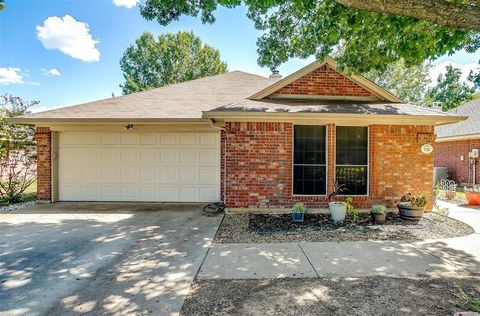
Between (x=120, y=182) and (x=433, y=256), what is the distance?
8.95 m

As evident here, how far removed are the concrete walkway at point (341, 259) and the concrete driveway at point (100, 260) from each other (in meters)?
0.52

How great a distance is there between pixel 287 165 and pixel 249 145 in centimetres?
123

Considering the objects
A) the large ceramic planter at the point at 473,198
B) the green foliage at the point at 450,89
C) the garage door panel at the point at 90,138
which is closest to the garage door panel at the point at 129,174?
the garage door panel at the point at 90,138

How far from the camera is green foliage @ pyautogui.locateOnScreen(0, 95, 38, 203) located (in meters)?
9.25

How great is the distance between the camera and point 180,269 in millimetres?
3973

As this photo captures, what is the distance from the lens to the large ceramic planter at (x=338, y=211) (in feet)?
21.4

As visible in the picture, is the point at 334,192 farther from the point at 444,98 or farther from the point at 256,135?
the point at 444,98

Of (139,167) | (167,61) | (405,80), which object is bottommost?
(139,167)

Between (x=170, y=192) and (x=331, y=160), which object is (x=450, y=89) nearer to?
(x=331, y=160)

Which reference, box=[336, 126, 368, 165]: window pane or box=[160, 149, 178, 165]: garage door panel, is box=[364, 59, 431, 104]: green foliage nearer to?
box=[336, 126, 368, 165]: window pane

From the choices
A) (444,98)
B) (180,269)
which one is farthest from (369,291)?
(444,98)

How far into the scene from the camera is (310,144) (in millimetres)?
7520

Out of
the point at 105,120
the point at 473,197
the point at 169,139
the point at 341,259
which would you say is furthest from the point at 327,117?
the point at 105,120

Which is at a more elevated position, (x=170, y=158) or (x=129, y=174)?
(x=170, y=158)
